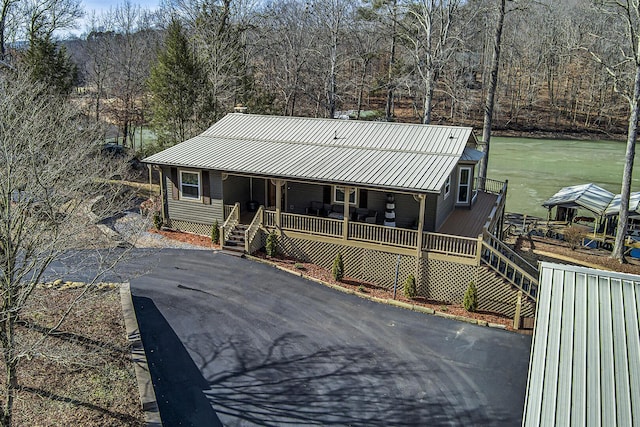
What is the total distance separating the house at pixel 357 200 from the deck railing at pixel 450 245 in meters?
0.03

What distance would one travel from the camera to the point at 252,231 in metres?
17.6

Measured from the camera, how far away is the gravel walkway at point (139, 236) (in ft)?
59.4

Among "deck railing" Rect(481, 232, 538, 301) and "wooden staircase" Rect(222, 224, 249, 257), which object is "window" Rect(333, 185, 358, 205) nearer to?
"wooden staircase" Rect(222, 224, 249, 257)

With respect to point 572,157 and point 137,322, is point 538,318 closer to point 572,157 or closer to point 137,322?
point 137,322

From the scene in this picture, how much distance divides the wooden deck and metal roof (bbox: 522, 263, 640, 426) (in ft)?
28.2

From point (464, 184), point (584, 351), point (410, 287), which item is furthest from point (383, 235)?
point (584, 351)

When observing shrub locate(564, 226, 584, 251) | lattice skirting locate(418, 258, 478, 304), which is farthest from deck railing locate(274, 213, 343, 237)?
shrub locate(564, 226, 584, 251)

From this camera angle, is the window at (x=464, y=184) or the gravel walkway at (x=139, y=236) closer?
the gravel walkway at (x=139, y=236)

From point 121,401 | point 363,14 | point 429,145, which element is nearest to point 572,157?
point 363,14

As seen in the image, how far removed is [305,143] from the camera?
65.3ft

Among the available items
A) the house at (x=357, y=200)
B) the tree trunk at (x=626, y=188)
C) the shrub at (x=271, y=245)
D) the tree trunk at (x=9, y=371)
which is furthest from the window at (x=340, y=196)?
the tree trunk at (x=9, y=371)

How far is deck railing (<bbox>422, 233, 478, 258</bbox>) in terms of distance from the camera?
15.0 metres

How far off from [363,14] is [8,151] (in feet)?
116

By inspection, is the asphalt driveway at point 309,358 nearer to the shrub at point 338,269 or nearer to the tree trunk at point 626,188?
the shrub at point 338,269
